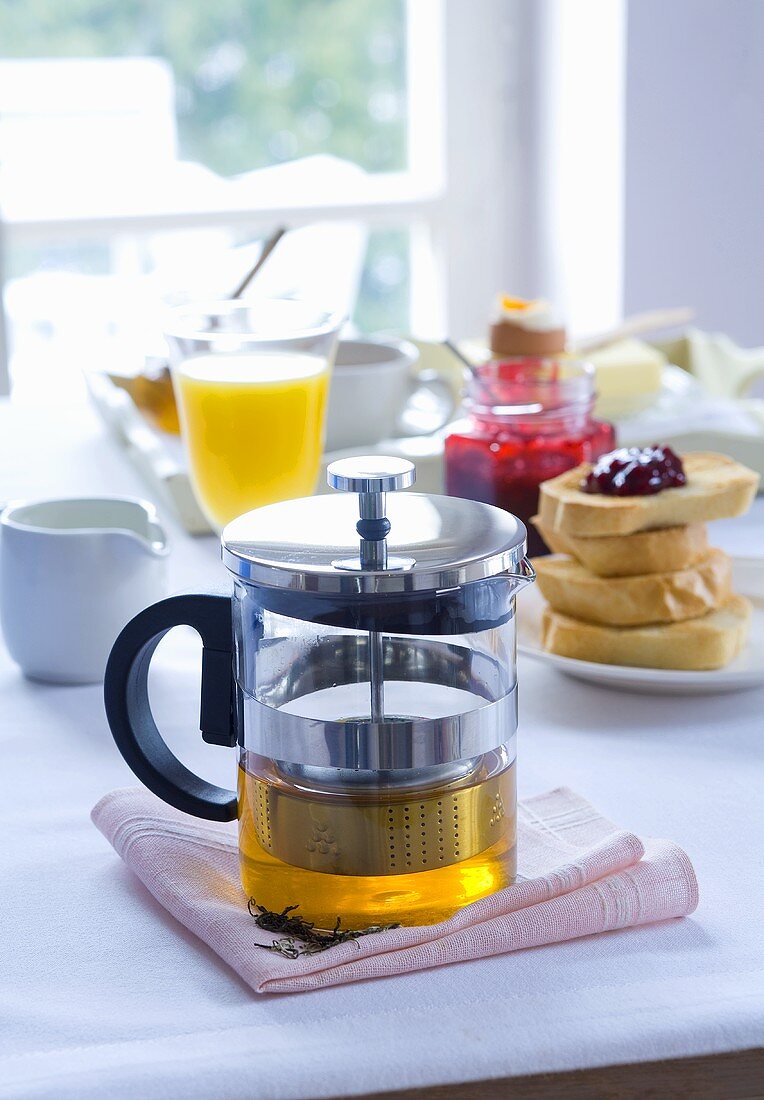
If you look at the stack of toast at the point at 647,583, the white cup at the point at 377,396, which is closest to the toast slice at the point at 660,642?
the stack of toast at the point at 647,583

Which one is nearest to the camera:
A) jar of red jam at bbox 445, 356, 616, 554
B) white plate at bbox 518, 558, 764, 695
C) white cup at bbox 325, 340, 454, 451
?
white plate at bbox 518, 558, 764, 695

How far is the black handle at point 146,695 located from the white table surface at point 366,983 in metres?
0.06

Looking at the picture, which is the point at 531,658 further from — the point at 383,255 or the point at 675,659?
the point at 383,255

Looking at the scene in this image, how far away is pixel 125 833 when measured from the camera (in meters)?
0.58

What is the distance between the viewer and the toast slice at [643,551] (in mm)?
780

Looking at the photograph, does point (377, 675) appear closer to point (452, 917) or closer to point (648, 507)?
point (452, 917)

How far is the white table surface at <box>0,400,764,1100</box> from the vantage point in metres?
0.45

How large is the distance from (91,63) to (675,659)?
9.06 feet

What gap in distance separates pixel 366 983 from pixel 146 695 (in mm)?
147

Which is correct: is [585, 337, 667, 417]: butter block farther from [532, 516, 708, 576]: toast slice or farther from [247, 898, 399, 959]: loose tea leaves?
[247, 898, 399, 959]: loose tea leaves

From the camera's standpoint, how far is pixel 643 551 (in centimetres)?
78

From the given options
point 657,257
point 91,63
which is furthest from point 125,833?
point 91,63

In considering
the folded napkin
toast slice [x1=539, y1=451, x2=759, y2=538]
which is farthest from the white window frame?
the folded napkin

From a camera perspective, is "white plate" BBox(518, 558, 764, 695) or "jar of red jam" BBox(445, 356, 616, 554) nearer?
"white plate" BBox(518, 558, 764, 695)
